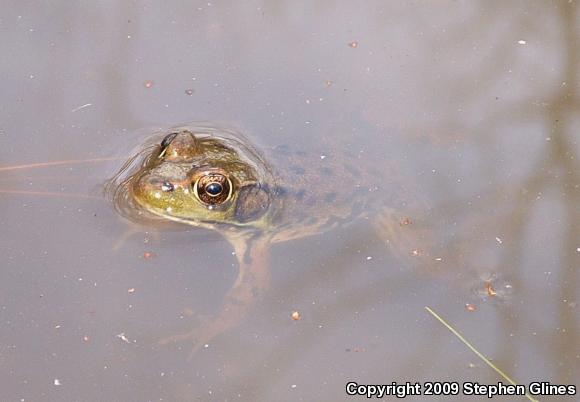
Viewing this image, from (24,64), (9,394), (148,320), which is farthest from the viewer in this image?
(24,64)

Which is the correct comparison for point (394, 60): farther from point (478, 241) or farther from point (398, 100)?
point (478, 241)

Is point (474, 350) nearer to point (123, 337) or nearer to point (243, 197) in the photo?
point (243, 197)

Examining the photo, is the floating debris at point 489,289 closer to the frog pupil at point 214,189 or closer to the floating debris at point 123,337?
the frog pupil at point 214,189

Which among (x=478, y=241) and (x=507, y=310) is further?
(x=478, y=241)

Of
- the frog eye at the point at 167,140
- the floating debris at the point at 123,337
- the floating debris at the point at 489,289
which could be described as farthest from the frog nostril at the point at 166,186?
the floating debris at the point at 489,289

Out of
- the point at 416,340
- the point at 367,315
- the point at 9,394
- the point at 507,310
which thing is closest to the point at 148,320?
the point at 9,394

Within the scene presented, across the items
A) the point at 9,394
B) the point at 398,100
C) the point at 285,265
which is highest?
the point at 398,100

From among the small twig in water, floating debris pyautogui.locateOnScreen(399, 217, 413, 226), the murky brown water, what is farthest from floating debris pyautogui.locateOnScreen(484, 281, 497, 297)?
floating debris pyautogui.locateOnScreen(399, 217, 413, 226)

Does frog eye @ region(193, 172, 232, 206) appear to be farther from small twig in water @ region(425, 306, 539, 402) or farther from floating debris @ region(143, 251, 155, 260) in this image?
small twig in water @ region(425, 306, 539, 402)

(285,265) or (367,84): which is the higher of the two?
(367,84)
